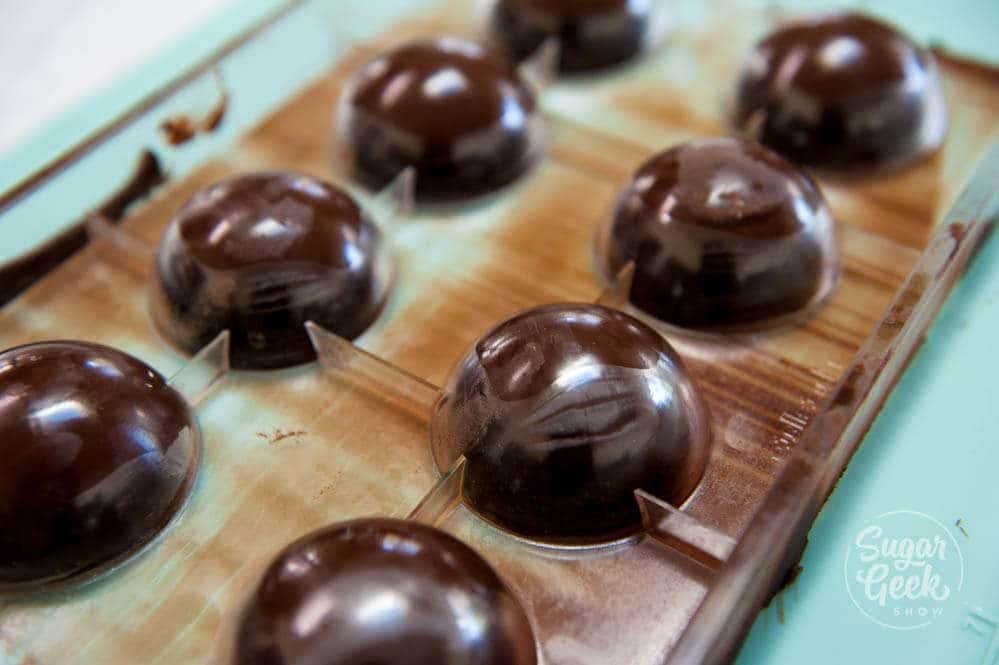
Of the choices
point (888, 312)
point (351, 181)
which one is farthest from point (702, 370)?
point (351, 181)

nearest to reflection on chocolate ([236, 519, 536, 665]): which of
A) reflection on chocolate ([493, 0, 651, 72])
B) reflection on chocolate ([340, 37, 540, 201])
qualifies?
reflection on chocolate ([340, 37, 540, 201])

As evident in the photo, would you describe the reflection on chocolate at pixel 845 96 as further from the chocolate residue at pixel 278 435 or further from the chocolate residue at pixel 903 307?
the chocolate residue at pixel 278 435

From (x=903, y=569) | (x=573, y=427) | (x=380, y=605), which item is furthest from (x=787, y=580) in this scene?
(x=380, y=605)

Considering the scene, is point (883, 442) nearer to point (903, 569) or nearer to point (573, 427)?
point (903, 569)

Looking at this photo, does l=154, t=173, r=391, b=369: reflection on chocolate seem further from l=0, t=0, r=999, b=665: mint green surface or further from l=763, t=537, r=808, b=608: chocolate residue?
l=763, t=537, r=808, b=608: chocolate residue

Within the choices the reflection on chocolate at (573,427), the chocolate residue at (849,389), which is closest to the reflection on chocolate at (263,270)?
the reflection on chocolate at (573,427)
